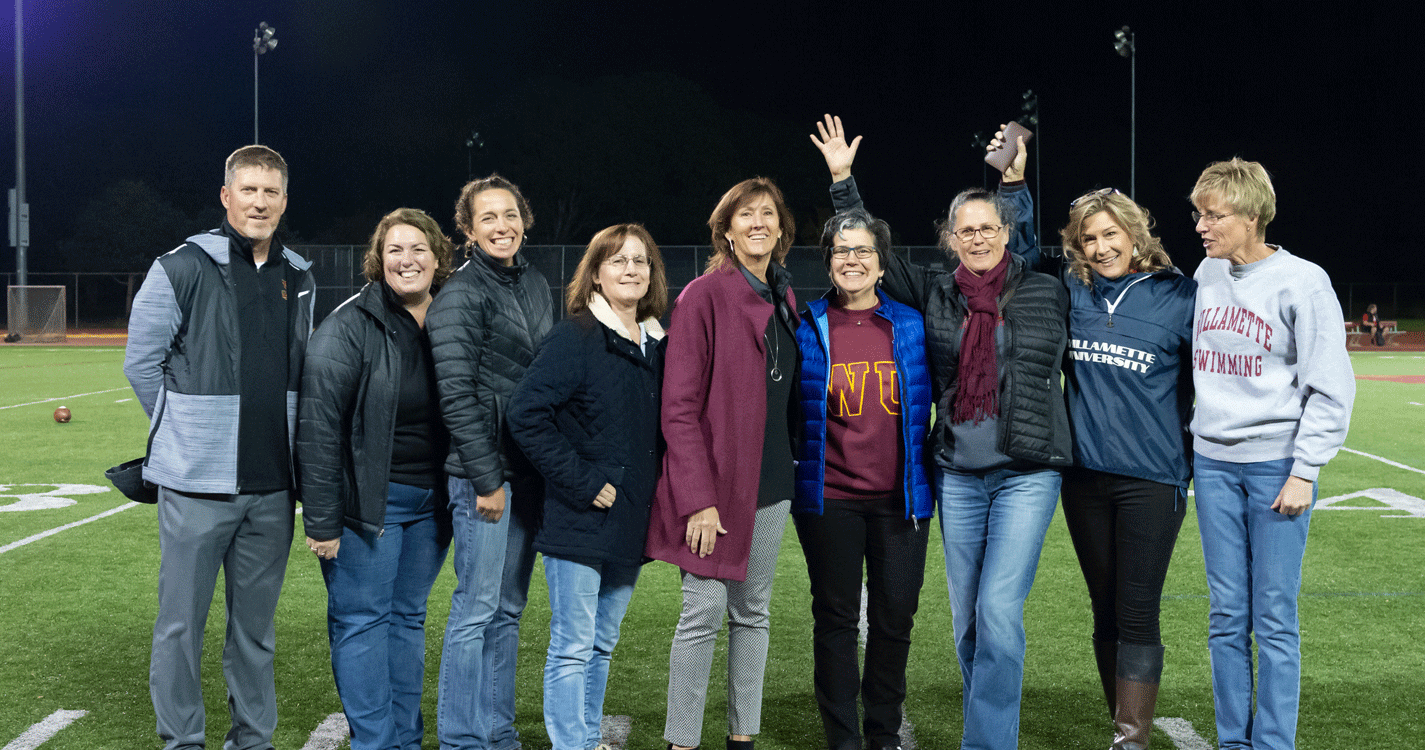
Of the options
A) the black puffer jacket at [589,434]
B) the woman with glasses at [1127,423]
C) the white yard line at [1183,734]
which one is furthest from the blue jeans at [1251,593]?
the black puffer jacket at [589,434]

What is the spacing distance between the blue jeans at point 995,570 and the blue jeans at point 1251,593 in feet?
1.76

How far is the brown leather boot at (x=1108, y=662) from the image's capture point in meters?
4.07

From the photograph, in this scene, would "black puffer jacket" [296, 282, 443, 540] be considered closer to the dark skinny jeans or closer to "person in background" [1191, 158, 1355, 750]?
the dark skinny jeans

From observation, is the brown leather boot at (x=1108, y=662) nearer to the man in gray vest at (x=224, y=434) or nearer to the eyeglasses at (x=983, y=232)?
the eyeglasses at (x=983, y=232)

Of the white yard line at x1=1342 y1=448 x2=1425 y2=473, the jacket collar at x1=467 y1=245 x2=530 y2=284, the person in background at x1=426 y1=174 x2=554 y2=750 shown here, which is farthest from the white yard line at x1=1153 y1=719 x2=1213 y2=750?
the white yard line at x1=1342 y1=448 x2=1425 y2=473

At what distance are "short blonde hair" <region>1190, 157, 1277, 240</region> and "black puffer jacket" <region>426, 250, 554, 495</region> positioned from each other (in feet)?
7.35

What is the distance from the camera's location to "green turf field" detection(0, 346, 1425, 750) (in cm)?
437

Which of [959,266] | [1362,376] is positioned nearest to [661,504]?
[959,266]

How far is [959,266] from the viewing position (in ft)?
13.1

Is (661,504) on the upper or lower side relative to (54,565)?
upper

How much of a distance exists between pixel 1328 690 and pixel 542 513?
3256 millimetres

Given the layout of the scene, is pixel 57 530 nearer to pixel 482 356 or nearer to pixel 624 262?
pixel 482 356

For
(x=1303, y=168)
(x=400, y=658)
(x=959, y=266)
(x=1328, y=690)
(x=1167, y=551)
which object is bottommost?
(x=1328, y=690)

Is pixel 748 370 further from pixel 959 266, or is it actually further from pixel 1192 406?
pixel 1192 406
